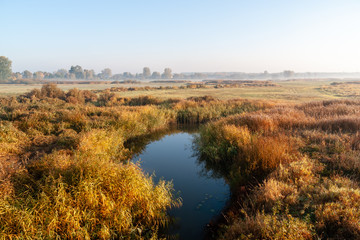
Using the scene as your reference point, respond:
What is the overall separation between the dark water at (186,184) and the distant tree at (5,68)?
193 metres

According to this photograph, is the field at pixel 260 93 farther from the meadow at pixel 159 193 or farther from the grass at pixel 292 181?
the meadow at pixel 159 193

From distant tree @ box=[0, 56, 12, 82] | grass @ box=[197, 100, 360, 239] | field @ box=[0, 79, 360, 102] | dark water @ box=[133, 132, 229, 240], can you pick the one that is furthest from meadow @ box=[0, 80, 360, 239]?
distant tree @ box=[0, 56, 12, 82]

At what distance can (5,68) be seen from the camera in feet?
501

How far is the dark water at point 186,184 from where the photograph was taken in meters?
6.25

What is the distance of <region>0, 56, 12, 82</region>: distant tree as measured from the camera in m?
152

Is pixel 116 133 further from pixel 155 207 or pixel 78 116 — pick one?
pixel 155 207

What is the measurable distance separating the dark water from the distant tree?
19257 centimetres

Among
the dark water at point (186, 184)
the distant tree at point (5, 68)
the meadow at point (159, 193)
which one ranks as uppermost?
the distant tree at point (5, 68)

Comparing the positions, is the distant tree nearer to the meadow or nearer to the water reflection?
the water reflection

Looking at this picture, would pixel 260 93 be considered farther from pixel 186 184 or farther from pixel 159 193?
pixel 159 193

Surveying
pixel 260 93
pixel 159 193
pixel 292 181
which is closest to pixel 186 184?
pixel 159 193

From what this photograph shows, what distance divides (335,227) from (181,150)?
10.3 m

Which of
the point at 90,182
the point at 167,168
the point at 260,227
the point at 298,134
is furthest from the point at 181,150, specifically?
the point at 260,227

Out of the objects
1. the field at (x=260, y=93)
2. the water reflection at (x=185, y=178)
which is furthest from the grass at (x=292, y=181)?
the field at (x=260, y=93)
